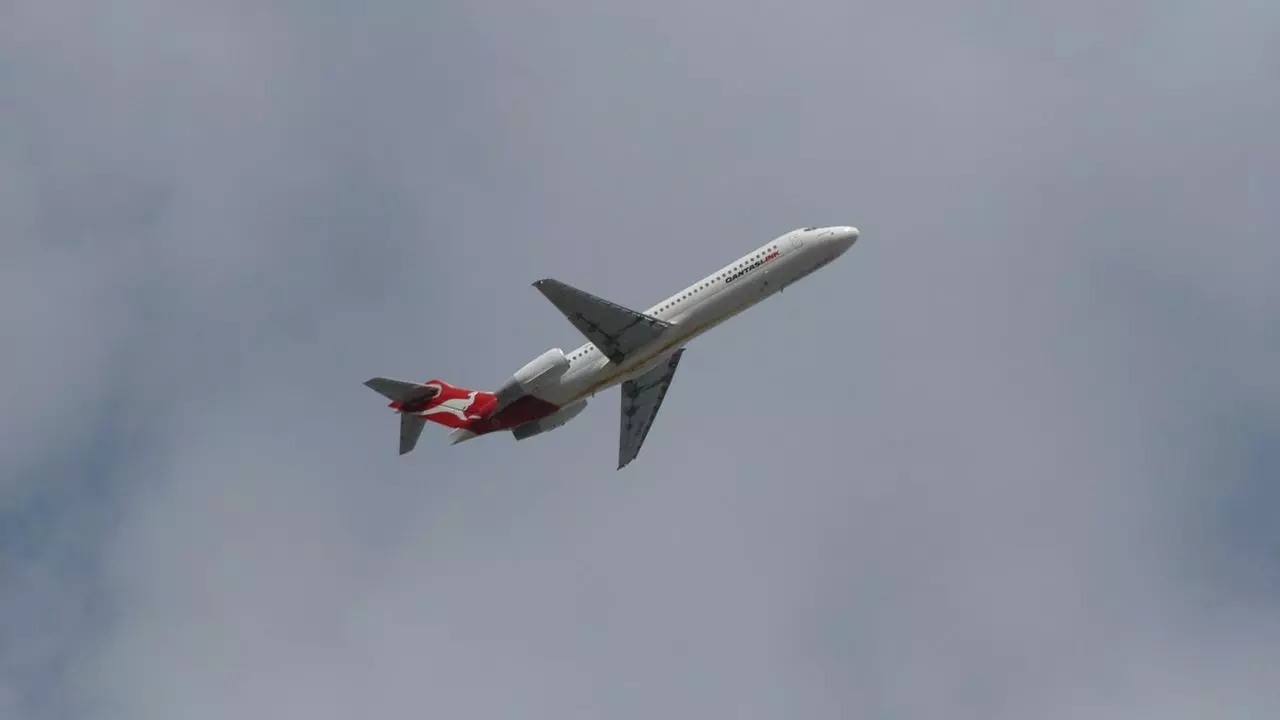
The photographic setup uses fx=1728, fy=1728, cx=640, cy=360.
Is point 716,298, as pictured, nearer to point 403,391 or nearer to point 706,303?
point 706,303

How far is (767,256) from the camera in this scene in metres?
127

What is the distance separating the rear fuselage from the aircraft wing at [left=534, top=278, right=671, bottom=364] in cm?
111

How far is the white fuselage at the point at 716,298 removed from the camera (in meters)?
126

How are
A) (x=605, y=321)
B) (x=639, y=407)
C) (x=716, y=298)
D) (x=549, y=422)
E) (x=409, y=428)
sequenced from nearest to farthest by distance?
(x=605, y=321)
(x=716, y=298)
(x=549, y=422)
(x=409, y=428)
(x=639, y=407)

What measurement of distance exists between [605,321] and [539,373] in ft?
21.9

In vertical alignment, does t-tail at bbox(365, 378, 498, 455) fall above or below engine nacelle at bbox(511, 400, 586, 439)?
above

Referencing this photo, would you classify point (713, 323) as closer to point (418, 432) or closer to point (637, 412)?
point (637, 412)

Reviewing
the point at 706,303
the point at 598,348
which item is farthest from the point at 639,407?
the point at 706,303

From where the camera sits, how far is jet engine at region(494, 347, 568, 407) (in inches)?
4985

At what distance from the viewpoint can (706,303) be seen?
125438mm

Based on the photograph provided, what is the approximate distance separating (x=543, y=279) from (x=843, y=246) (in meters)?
22.9

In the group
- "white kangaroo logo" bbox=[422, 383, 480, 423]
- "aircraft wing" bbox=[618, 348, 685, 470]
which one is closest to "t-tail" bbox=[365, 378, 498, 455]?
"white kangaroo logo" bbox=[422, 383, 480, 423]

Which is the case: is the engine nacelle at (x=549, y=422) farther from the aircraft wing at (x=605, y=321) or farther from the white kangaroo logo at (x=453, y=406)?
the aircraft wing at (x=605, y=321)

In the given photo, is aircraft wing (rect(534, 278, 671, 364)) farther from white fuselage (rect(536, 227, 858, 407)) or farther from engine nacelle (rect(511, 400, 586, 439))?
engine nacelle (rect(511, 400, 586, 439))
